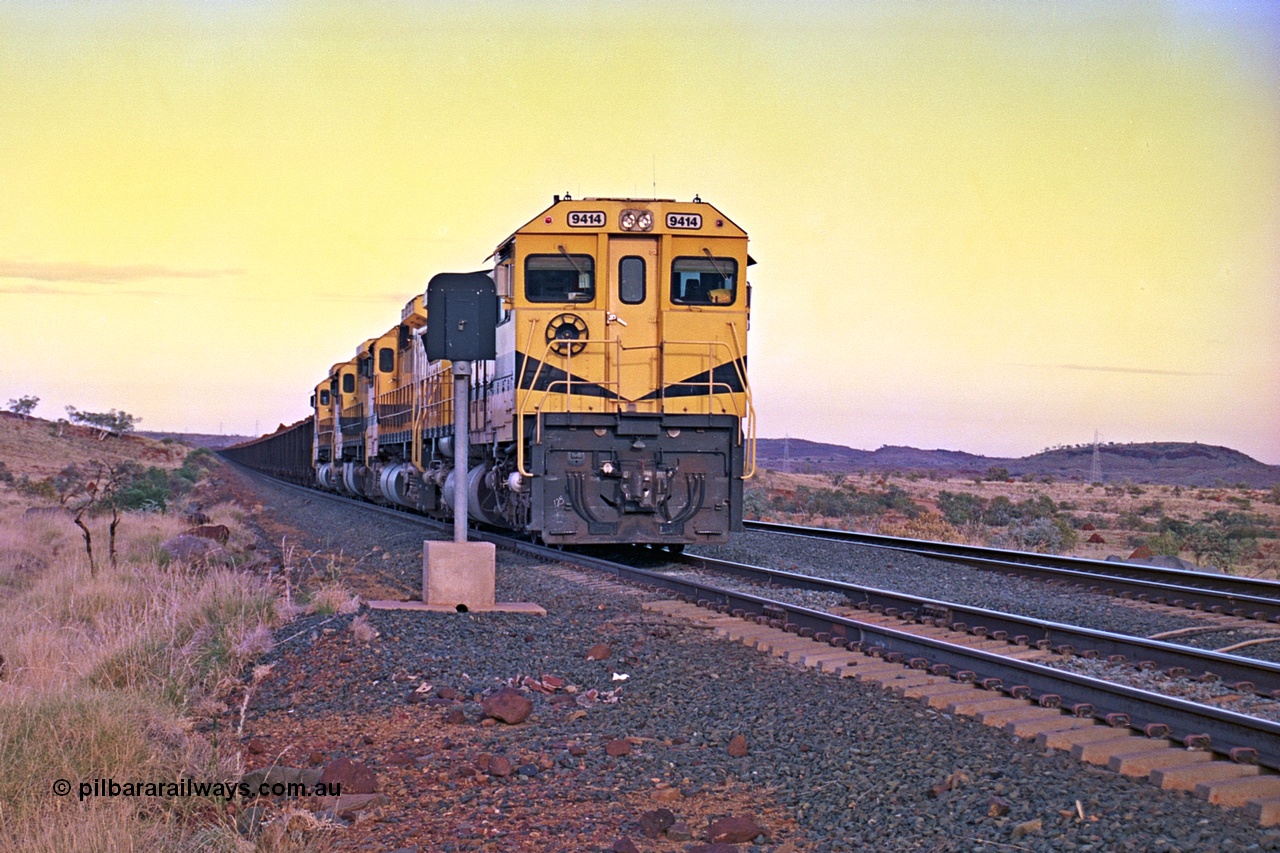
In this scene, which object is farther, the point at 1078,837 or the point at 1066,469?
the point at 1066,469

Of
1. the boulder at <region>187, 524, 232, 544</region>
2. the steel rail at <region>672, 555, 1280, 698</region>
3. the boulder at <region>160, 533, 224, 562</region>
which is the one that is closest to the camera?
the steel rail at <region>672, 555, 1280, 698</region>

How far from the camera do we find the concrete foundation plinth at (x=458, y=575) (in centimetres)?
919

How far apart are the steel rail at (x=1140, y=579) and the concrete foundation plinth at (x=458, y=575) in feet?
19.9

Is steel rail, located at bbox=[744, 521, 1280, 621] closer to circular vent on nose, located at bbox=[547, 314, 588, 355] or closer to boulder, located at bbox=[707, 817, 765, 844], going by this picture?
circular vent on nose, located at bbox=[547, 314, 588, 355]

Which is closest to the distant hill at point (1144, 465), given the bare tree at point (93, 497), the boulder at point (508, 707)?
the bare tree at point (93, 497)

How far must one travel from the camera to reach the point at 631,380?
12656 millimetres

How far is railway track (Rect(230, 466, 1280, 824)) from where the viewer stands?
506cm

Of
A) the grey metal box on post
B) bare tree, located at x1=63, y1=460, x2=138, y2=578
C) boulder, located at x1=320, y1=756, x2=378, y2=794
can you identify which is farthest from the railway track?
bare tree, located at x1=63, y1=460, x2=138, y2=578

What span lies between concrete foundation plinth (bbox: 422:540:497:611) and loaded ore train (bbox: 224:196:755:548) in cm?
246

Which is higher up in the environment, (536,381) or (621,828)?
(536,381)

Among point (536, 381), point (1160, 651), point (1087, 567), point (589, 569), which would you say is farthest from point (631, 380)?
point (1160, 651)

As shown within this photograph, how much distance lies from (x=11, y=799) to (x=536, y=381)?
324 inches

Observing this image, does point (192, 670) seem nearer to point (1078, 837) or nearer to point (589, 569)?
point (1078, 837)

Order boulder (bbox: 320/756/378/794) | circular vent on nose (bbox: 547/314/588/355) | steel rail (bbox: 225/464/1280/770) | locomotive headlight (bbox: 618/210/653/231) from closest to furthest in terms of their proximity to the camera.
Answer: boulder (bbox: 320/756/378/794)
steel rail (bbox: 225/464/1280/770)
circular vent on nose (bbox: 547/314/588/355)
locomotive headlight (bbox: 618/210/653/231)
